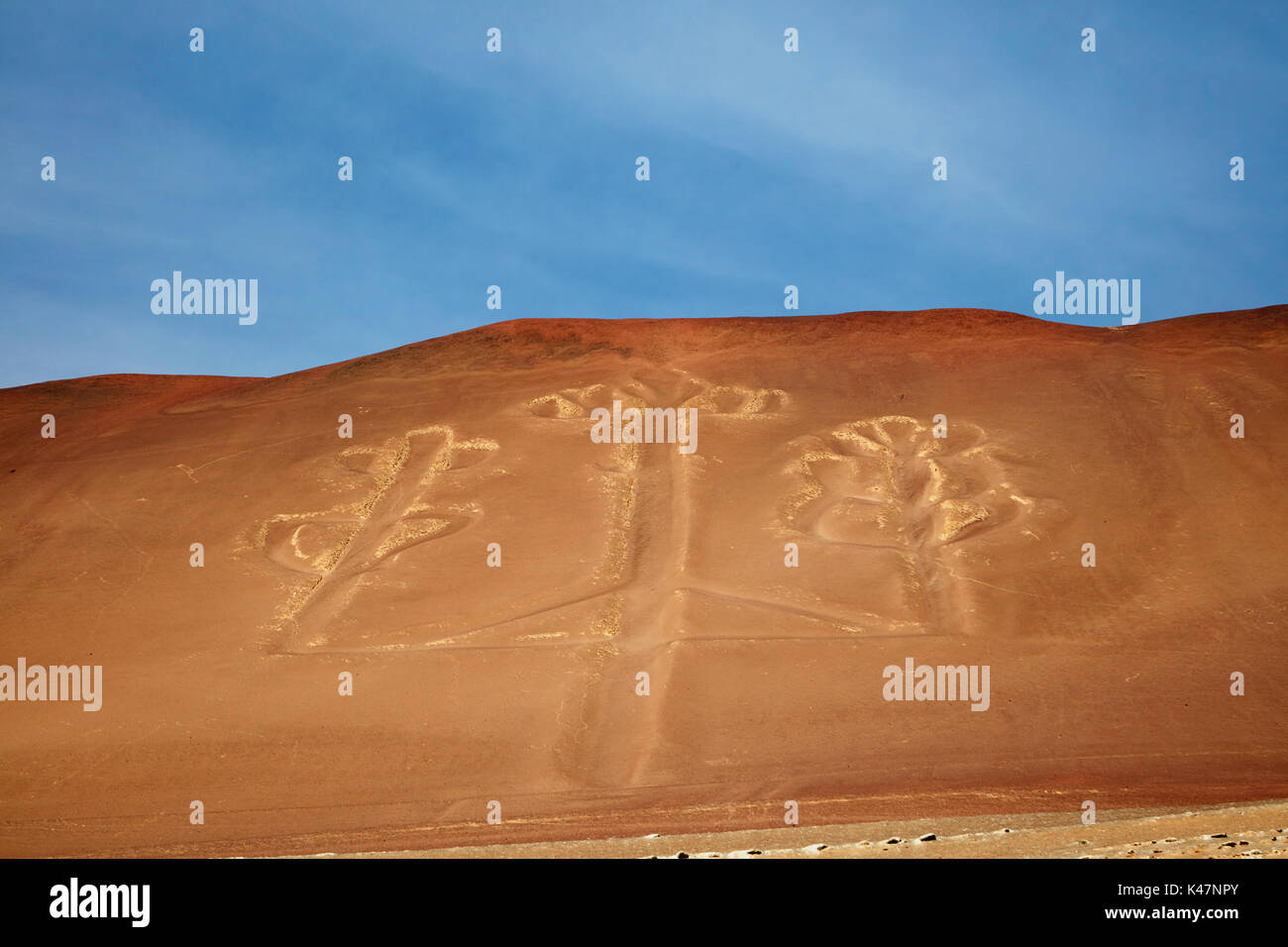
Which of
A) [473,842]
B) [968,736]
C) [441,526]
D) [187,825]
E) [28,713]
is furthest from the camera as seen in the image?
[441,526]

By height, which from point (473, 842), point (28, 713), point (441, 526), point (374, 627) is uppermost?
point (441, 526)

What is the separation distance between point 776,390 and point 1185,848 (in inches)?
778

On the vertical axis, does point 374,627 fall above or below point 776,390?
below

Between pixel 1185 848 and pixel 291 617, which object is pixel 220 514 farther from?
pixel 1185 848

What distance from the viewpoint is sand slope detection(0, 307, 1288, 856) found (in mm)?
12586

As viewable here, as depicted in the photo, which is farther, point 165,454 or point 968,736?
point 165,454

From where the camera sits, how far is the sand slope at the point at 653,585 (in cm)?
1259

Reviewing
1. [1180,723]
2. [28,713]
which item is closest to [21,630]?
[28,713]

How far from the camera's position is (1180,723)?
13.6 metres

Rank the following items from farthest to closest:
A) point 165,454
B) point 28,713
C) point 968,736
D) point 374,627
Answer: point 165,454, point 374,627, point 28,713, point 968,736

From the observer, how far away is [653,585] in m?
18.4

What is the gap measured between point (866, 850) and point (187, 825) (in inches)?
308

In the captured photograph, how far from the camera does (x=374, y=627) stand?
17.8 m

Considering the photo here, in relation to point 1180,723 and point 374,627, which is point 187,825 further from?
point 1180,723
